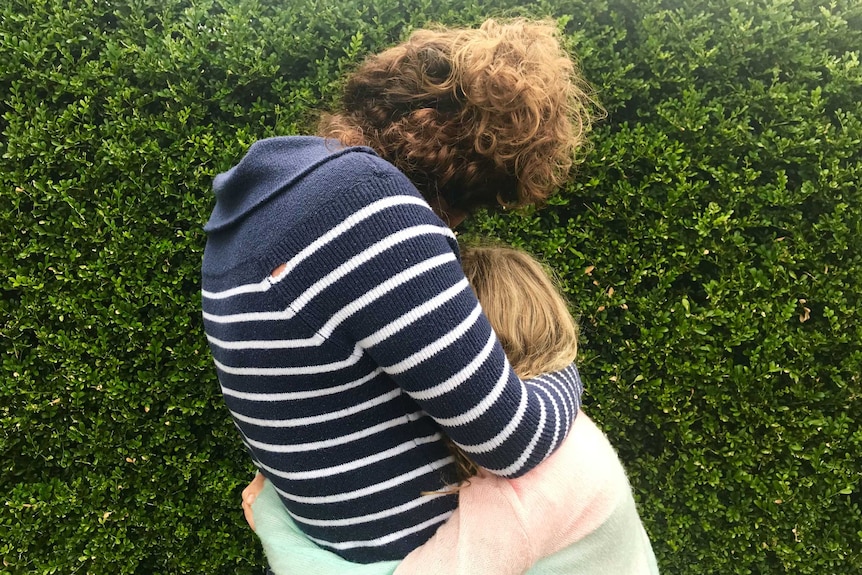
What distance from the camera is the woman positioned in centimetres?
106

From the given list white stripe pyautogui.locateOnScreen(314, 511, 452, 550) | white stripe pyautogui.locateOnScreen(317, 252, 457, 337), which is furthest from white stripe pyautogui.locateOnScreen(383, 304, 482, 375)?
white stripe pyautogui.locateOnScreen(314, 511, 452, 550)

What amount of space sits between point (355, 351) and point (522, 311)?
0.65m

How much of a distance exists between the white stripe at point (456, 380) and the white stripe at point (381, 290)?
0.19 m

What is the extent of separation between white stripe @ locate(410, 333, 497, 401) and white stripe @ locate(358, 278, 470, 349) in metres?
0.13

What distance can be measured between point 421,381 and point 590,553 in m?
0.73

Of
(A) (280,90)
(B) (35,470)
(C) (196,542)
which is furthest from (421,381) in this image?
(B) (35,470)

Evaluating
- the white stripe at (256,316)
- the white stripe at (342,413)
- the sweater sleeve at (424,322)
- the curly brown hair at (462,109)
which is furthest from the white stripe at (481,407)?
the curly brown hair at (462,109)

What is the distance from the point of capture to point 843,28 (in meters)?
2.57

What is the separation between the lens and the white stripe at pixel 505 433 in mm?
1165

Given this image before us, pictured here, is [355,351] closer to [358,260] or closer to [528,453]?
[358,260]

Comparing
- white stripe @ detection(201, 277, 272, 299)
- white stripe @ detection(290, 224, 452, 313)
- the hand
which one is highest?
white stripe @ detection(290, 224, 452, 313)

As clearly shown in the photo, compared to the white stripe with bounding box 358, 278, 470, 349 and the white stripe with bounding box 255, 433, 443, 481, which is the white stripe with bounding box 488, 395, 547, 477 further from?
the white stripe with bounding box 358, 278, 470, 349

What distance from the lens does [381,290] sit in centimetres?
104

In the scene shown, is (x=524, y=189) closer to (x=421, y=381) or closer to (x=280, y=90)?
(x=421, y=381)
